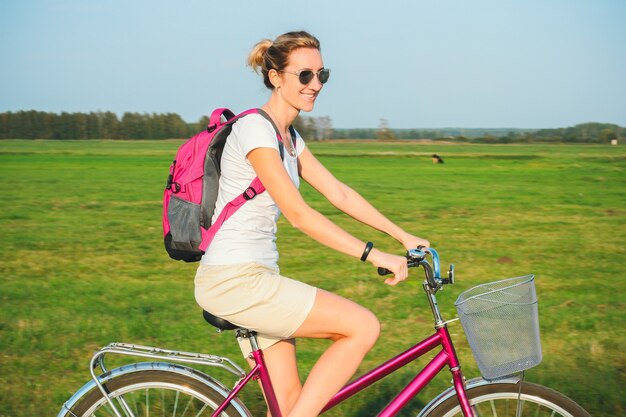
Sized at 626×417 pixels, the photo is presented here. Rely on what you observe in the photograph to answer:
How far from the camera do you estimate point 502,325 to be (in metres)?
2.92

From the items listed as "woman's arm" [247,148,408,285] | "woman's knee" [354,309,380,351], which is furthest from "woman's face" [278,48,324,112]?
"woman's knee" [354,309,380,351]

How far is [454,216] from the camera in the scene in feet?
61.4

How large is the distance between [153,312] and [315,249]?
5193 mm

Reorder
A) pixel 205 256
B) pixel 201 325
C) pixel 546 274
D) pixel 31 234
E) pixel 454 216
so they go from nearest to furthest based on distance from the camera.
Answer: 1. pixel 205 256
2. pixel 201 325
3. pixel 546 274
4. pixel 31 234
5. pixel 454 216

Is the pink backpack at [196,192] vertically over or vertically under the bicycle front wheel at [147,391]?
over

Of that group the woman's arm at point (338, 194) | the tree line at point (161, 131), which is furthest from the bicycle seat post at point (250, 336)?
the tree line at point (161, 131)

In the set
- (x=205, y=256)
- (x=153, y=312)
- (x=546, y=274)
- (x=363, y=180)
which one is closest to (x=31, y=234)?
(x=153, y=312)

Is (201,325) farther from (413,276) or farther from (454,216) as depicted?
(454,216)

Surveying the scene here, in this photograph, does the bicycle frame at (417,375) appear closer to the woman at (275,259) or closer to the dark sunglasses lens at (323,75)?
the woman at (275,259)

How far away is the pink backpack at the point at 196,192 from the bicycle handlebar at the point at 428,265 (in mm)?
614

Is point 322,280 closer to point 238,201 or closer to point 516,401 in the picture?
point 516,401

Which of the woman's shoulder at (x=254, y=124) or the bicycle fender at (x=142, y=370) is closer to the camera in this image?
the woman's shoulder at (x=254, y=124)

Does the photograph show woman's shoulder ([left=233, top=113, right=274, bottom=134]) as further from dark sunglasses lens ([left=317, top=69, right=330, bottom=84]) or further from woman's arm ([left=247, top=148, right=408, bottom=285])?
dark sunglasses lens ([left=317, top=69, right=330, bottom=84])

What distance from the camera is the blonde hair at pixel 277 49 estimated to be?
10.3 feet
